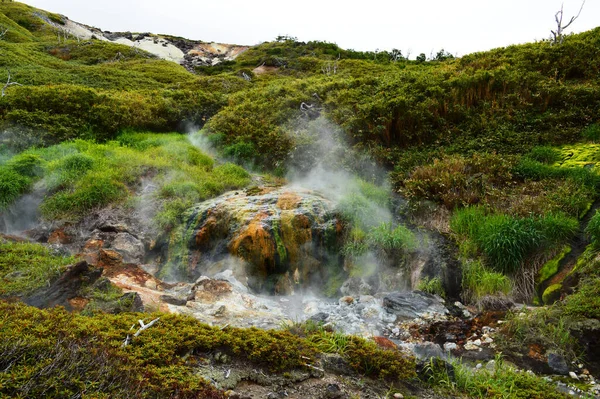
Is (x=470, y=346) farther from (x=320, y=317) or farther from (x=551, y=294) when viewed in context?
(x=320, y=317)

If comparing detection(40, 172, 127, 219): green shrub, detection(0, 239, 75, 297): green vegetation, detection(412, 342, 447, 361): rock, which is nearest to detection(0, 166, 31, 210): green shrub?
detection(40, 172, 127, 219): green shrub

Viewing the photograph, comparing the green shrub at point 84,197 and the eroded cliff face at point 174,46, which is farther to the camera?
the eroded cliff face at point 174,46

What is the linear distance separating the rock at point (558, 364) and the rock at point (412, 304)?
2.10 m

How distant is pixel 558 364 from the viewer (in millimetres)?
5828

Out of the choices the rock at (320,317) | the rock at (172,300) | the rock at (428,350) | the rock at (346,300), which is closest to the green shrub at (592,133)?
the rock at (346,300)

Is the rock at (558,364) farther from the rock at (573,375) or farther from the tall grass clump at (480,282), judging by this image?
the tall grass clump at (480,282)

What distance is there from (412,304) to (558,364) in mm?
2668

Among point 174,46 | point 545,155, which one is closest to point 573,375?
point 545,155

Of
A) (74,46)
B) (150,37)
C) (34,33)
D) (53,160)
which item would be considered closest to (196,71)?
(74,46)

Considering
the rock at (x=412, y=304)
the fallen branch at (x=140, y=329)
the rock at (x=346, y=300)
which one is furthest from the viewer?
the rock at (x=346, y=300)

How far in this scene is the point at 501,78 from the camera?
13.7 metres

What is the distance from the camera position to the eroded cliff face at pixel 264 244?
997 cm

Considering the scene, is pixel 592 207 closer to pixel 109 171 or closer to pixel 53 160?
pixel 109 171

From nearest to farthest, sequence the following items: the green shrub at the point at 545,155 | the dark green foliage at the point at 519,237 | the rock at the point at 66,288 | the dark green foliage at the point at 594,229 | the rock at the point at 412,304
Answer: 1. the rock at the point at 66,288
2. the dark green foliage at the point at 594,229
3. the rock at the point at 412,304
4. the dark green foliage at the point at 519,237
5. the green shrub at the point at 545,155
